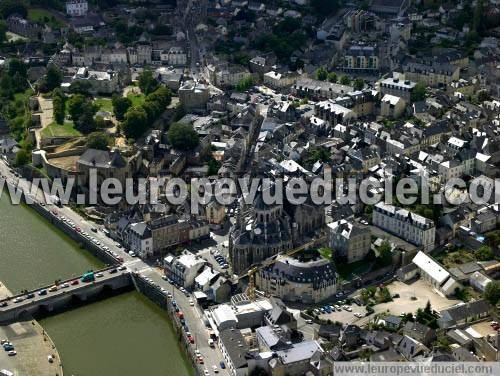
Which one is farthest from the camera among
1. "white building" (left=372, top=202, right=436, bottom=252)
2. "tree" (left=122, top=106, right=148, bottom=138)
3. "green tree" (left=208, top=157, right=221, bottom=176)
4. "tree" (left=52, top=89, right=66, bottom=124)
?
"tree" (left=52, top=89, right=66, bottom=124)

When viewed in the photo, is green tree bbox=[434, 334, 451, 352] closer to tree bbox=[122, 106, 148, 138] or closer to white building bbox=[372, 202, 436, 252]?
white building bbox=[372, 202, 436, 252]

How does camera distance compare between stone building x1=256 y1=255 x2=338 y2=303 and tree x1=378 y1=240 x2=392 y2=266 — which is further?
tree x1=378 y1=240 x2=392 y2=266

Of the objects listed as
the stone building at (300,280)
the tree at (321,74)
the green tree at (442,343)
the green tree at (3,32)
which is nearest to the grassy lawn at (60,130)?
the tree at (321,74)

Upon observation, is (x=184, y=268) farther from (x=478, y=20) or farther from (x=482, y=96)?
(x=478, y=20)

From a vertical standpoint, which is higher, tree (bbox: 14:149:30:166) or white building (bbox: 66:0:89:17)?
white building (bbox: 66:0:89:17)

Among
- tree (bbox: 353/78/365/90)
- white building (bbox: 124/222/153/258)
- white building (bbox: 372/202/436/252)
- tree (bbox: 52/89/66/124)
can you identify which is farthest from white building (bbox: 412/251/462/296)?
tree (bbox: 52/89/66/124)

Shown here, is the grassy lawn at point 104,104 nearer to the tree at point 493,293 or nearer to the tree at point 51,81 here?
the tree at point 51,81
